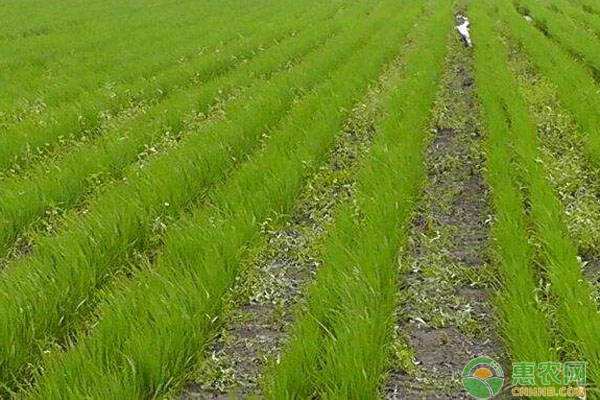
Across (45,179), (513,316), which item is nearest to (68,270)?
(45,179)

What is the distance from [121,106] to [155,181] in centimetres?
312

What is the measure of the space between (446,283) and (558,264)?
→ 534mm

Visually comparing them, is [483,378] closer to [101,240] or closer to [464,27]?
[101,240]

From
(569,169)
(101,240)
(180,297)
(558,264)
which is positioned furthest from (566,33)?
(180,297)

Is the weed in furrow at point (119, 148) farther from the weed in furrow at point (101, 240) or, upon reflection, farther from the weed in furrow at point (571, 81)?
the weed in furrow at point (571, 81)

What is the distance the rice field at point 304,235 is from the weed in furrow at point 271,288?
0.01m

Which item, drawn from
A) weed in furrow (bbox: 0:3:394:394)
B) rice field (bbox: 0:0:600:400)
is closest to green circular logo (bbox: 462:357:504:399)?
rice field (bbox: 0:0:600:400)

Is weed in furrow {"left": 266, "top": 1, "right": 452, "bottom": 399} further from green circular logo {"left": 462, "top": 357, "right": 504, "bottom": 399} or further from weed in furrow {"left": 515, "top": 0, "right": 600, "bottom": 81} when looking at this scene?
weed in furrow {"left": 515, "top": 0, "right": 600, "bottom": 81}

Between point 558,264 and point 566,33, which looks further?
point 566,33

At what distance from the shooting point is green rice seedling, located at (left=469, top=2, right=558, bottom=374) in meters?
2.35

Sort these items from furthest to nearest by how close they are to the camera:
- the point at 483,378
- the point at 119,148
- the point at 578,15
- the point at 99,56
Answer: the point at 578,15, the point at 99,56, the point at 119,148, the point at 483,378

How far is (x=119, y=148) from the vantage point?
16.6 feet

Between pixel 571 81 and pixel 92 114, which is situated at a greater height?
pixel 92 114

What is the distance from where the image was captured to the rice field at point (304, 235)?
2373 mm
